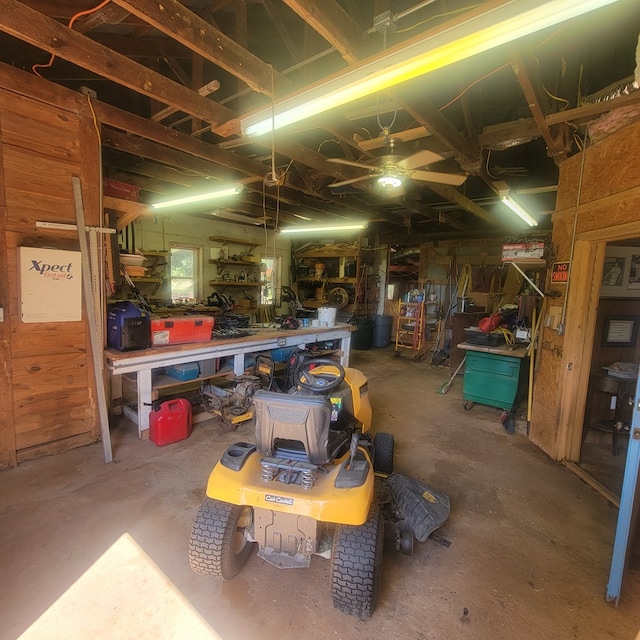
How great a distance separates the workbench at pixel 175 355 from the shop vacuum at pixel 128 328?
8cm

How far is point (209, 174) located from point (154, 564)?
4185 mm

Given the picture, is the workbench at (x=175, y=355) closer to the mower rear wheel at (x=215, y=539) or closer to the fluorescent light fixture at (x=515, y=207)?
the mower rear wheel at (x=215, y=539)

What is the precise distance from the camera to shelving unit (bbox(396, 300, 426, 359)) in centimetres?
732

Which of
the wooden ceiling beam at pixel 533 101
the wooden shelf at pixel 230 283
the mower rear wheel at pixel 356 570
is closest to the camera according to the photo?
the mower rear wheel at pixel 356 570

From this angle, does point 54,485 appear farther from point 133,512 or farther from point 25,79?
point 25,79

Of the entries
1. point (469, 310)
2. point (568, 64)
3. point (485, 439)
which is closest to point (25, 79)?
point (568, 64)

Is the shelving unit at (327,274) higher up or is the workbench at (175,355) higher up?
the shelving unit at (327,274)

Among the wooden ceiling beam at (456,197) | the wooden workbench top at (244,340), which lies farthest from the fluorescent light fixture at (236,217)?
the wooden ceiling beam at (456,197)

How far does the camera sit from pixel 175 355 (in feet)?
11.2

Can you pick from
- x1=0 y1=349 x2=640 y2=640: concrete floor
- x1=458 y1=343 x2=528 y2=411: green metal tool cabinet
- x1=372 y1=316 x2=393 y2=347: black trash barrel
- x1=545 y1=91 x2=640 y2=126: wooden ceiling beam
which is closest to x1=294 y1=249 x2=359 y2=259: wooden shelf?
x1=372 y1=316 x2=393 y2=347: black trash barrel

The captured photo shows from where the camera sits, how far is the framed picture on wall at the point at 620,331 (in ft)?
11.8

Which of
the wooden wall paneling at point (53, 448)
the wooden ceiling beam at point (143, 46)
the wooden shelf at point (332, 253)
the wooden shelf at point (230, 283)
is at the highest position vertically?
the wooden ceiling beam at point (143, 46)

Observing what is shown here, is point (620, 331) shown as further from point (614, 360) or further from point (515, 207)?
point (515, 207)

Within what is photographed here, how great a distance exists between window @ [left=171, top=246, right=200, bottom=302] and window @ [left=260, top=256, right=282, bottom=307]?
1639 mm
